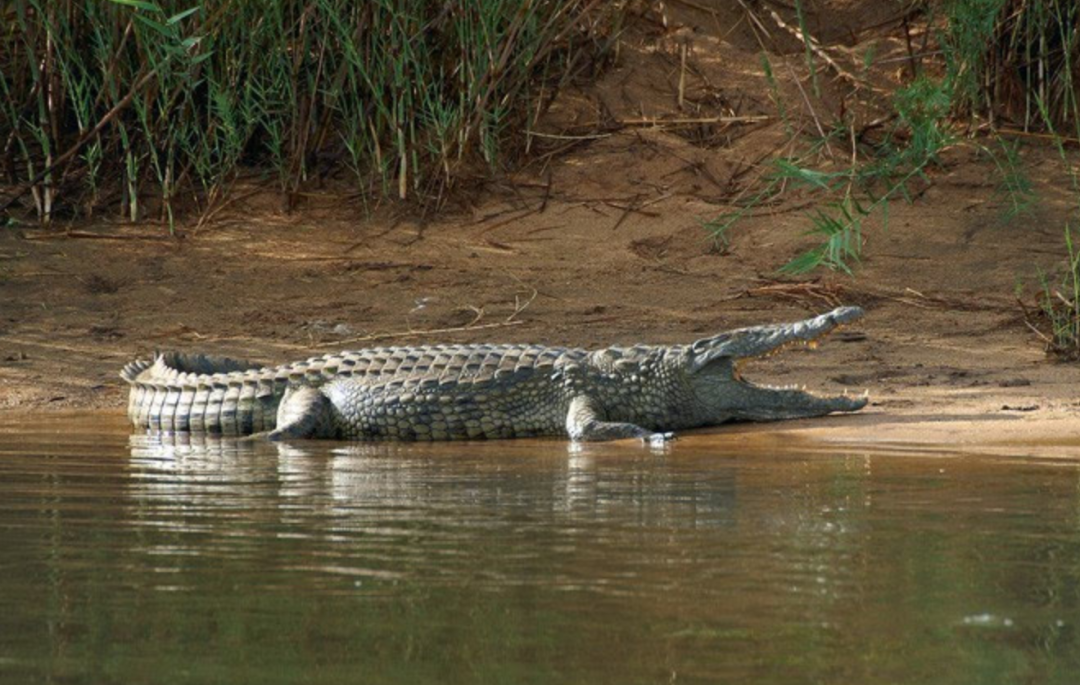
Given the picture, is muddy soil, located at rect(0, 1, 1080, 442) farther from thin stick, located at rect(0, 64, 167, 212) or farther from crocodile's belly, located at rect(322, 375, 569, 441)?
crocodile's belly, located at rect(322, 375, 569, 441)

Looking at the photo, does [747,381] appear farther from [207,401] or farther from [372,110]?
[372,110]

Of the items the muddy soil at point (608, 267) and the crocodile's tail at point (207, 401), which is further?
the muddy soil at point (608, 267)

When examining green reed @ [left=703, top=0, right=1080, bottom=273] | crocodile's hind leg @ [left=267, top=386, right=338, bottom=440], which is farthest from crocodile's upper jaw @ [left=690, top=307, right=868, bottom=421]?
green reed @ [left=703, top=0, right=1080, bottom=273]

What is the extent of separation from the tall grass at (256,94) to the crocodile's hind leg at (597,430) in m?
3.41

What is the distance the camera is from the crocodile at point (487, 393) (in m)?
7.49

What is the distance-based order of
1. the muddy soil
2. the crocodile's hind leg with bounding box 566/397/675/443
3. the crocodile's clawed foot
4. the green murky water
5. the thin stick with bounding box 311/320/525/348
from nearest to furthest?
the green murky water → the crocodile's clawed foot → the crocodile's hind leg with bounding box 566/397/675/443 → the muddy soil → the thin stick with bounding box 311/320/525/348

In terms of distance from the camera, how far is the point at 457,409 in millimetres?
7500

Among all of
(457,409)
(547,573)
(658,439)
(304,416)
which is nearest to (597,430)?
(658,439)

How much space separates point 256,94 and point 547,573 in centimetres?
716

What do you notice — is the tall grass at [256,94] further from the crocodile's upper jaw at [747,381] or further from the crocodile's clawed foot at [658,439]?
the crocodile's clawed foot at [658,439]

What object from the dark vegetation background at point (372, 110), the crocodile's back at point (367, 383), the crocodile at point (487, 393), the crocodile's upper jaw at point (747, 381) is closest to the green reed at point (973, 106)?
the dark vegetation background at point (372, 110)

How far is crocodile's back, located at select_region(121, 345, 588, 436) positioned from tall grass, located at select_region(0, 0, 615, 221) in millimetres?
2750

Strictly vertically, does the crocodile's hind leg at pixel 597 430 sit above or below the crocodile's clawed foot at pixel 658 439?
above

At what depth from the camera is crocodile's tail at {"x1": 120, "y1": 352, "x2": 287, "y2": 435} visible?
763cm
